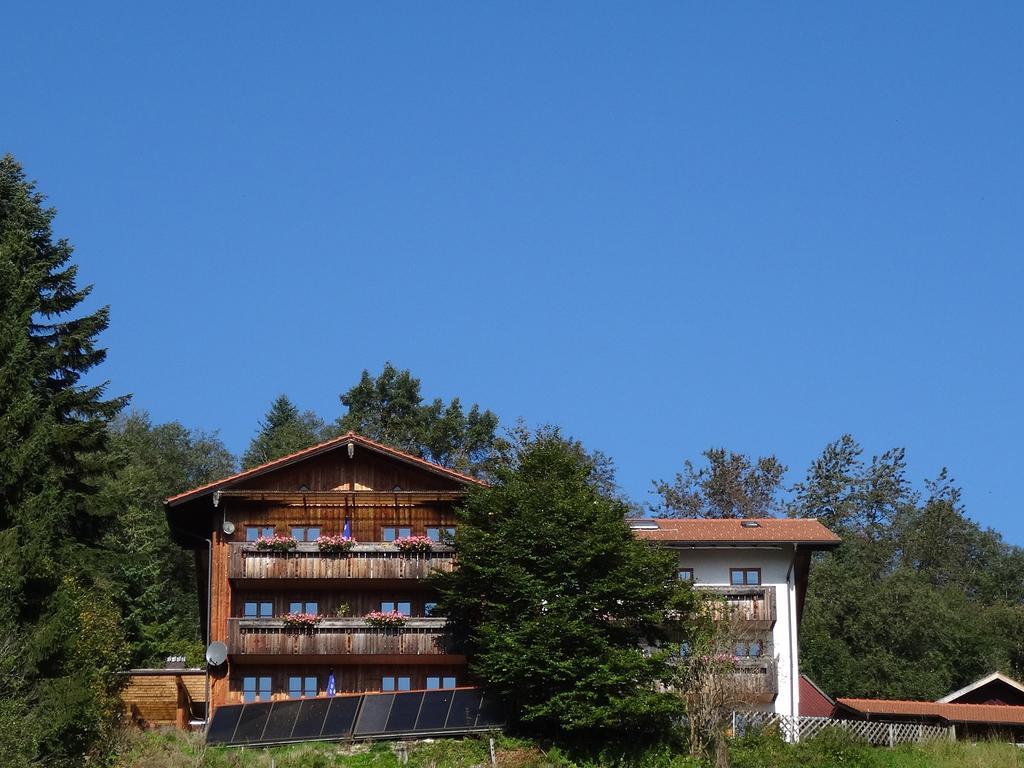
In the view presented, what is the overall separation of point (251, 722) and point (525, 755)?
25.8 ft

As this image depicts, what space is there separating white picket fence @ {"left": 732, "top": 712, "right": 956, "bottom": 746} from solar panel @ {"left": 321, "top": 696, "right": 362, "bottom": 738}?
10.6 m

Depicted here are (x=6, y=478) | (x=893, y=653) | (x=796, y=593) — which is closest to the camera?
(x=6, y=478)

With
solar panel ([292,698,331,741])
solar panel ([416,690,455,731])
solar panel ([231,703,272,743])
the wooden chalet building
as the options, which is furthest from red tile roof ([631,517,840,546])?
solar panel ([231,703,272,743])

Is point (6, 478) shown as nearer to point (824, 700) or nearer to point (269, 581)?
point (269, 581)

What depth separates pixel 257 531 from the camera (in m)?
50.2

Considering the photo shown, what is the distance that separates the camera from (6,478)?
38.9 m

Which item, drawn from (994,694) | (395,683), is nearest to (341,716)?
(395,683)

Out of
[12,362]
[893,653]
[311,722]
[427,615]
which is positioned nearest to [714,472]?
[893,653]

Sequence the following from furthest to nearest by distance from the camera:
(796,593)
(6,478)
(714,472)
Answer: (714,472) → (796,593) → (6,478)

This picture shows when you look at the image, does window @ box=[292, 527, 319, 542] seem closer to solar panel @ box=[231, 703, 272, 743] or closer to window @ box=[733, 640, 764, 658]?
solar panel @ box=[231, 703, 272, 743]

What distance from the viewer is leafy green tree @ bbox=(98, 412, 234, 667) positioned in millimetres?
64938

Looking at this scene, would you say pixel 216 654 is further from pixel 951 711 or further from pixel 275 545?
pixel 951 711

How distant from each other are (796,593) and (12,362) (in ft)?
87.9

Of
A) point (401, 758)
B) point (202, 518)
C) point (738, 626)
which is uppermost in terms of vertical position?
point (202, 518)
